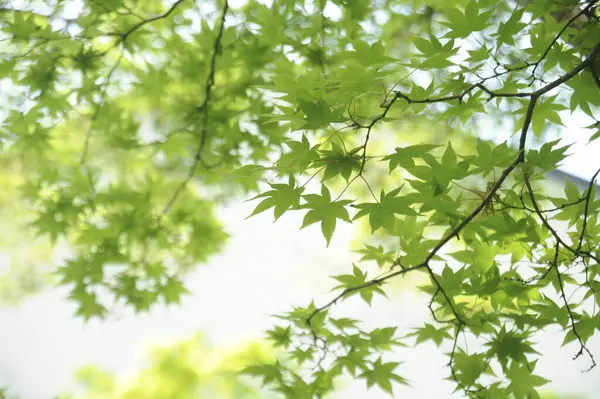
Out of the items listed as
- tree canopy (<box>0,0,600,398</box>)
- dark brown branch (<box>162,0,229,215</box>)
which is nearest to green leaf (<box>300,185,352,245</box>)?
tree canopy (<box>0,0,600,398</box>)

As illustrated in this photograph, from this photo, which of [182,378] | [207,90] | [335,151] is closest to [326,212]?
[335,151]

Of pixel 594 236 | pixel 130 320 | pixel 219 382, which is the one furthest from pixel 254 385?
pixel 594 236

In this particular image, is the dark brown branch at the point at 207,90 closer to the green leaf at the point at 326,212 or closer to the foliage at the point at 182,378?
the green leaf at the point at 326,212

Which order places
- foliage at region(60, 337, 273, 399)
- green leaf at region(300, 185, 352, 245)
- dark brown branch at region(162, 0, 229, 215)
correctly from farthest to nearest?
foliage at region(60, 337, 273, 399)
dark brown branch at region(162, 0, 229, 215)
green leaf at region(300, 185, 352, 245)

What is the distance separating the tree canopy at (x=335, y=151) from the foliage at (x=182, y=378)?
125cm

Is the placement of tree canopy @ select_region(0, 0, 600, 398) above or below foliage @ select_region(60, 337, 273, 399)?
below

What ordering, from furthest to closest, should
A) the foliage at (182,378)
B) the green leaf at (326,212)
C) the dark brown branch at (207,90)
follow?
the foliage at (182,378) → the dark brown branch at (207,90) → the green leaf at (326,212)

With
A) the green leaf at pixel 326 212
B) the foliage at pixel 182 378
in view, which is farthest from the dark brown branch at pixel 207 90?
the foliage at pixel 182 378

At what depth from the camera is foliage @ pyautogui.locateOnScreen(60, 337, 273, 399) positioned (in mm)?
2936

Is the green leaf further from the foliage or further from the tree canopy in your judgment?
the foliage

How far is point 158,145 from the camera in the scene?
139 centimetres

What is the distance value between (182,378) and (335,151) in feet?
8.92

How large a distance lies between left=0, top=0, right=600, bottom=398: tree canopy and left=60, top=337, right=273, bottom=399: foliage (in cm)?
125

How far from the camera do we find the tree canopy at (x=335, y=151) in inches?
25.0
